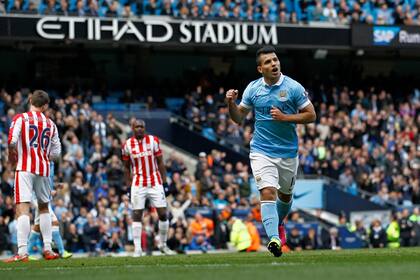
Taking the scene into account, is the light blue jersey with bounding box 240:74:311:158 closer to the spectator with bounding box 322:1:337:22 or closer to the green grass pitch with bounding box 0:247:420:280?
the green grass pitch with bounding box 0:247:420:280

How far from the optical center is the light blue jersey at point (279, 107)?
13594 mm

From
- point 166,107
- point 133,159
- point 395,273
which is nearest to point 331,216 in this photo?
point 166,107

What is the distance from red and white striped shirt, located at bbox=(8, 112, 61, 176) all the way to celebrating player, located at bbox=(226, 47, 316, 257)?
274 cm

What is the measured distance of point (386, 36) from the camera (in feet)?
125

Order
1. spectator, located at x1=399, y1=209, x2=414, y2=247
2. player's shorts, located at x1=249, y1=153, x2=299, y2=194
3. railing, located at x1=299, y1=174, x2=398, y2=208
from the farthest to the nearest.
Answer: railing, located at x1=299, y1=174, x2=398, y2=208
spectator, located at x1=399, y1=209, x2=414, y2=247
player's shorts, located at x1=249, y1=153, x2=299, y2=194

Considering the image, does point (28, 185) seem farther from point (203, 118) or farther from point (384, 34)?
point (384, 34)

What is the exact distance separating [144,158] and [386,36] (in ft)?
69.8

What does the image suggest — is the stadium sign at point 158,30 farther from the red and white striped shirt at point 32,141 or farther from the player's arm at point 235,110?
the player's arm at point 235,110

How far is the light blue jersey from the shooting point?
44.6 ft

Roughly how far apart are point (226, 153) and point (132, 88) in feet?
19.9

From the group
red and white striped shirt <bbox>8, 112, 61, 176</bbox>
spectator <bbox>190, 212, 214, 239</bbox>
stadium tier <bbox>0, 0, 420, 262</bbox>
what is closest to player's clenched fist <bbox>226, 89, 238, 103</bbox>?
red and white striped shirt <bbox>8, 112, 61, 176</bbox>

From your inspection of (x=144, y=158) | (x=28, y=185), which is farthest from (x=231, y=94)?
(x=144, y=158)

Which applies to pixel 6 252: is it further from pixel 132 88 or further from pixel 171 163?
pixel 132 88

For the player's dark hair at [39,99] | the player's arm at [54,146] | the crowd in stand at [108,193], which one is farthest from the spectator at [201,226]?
the player's dark hair at [39,99]
